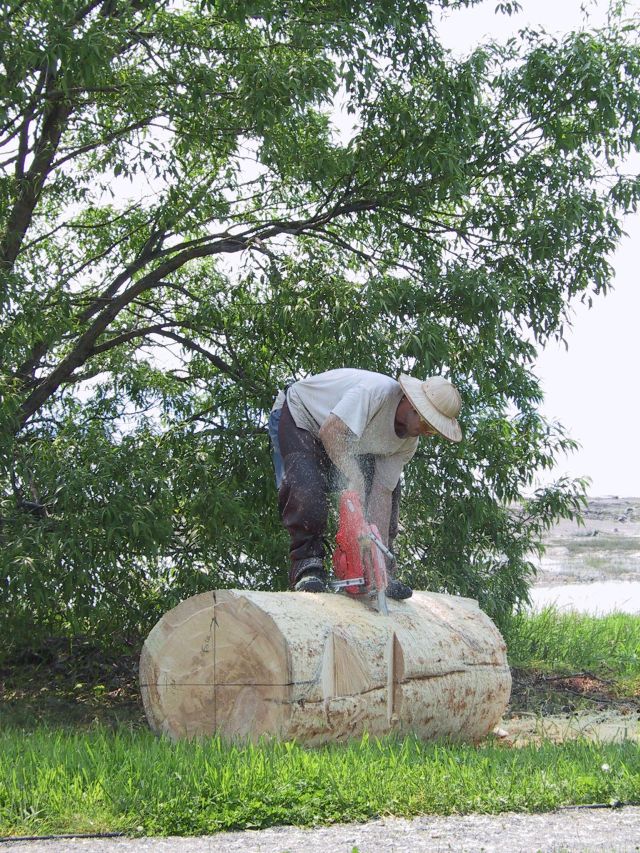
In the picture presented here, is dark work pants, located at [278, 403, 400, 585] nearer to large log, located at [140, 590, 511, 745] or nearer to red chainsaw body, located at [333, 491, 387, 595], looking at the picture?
red chainsaw body, located at [333, 491, 387, 595]

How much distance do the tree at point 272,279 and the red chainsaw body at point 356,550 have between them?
64.4 inches

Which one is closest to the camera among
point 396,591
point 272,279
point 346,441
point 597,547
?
point 346,441

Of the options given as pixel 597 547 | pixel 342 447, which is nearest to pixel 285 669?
pixel 342 447

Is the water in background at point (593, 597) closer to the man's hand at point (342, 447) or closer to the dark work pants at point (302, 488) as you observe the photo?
the dark work pants at point (302, 488)

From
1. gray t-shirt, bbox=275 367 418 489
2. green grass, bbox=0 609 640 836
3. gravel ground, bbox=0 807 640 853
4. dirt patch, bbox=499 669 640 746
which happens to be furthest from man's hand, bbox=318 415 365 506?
gravel ground, bbox=0 807 640 853

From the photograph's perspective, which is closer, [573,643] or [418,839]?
[418,839]

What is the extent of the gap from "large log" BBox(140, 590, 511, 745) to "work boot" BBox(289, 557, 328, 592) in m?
0.29

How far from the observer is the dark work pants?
20.0 ft

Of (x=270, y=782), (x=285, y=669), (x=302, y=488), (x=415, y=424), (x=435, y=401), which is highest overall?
(x=435, y=401)

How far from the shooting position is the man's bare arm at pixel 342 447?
231 inches

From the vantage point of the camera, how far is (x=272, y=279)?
27.2 ft

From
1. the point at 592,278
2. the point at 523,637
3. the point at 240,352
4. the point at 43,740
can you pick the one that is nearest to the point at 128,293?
the point at 240,352

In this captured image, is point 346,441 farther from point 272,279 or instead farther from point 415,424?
point 272,279

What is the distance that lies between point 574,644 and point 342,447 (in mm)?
5822
